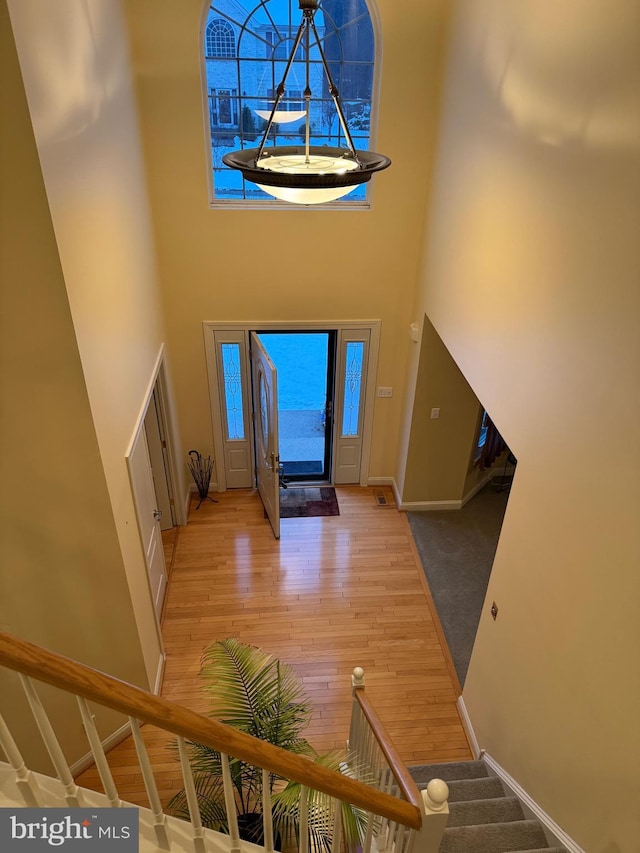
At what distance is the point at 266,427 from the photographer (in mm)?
6230

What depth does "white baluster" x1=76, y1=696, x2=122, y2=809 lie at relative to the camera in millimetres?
1721

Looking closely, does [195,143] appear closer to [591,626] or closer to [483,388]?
[483,388]

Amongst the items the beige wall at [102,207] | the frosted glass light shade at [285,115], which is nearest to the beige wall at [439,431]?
the frosted glass light shade at [285,115]

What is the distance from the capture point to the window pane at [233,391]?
646 centimetres

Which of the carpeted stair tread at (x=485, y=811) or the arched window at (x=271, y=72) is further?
the arched window at (x=271, y=72)

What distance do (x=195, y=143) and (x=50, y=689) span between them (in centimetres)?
461

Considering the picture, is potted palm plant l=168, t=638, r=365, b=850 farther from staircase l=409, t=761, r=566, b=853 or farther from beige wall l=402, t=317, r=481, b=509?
beige wall l=402, t=317, r=481, b=509

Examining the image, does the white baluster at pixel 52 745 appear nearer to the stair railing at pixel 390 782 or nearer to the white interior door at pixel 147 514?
the stair railing at pixel 390 782

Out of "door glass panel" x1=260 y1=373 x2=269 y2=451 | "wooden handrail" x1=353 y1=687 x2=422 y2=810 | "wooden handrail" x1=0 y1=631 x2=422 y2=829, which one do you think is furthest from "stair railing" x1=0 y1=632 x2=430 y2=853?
"door glass panel" x1=260 y1=373 x2=269 y2=451

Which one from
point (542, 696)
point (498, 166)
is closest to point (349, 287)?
point (498, 166)

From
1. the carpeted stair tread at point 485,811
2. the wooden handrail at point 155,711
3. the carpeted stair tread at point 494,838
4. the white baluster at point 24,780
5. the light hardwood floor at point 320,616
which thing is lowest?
the light hardwood floor at point 320,616

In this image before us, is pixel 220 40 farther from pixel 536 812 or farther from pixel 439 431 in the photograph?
pixel 536 812

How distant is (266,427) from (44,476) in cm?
311

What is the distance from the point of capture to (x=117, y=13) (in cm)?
435
